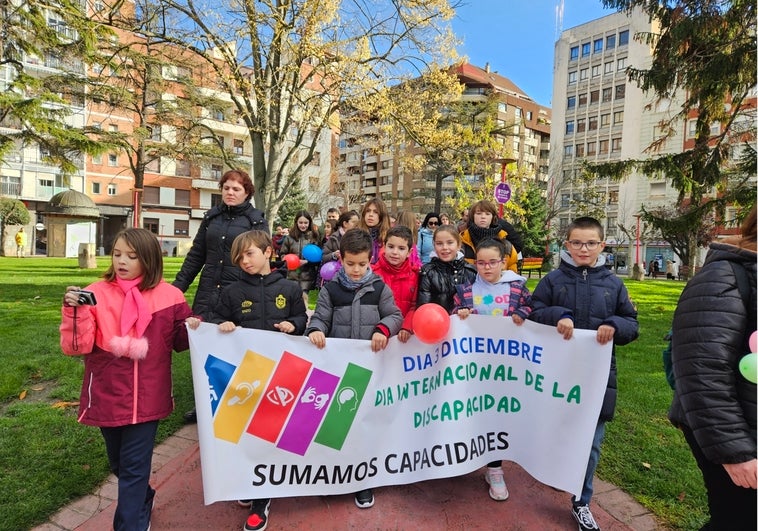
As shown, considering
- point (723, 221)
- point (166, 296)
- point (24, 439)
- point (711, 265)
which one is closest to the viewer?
point (711, 265)

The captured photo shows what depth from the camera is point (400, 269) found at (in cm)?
369

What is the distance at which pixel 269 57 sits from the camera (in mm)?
10461

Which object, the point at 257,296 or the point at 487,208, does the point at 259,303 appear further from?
the point at 487,208

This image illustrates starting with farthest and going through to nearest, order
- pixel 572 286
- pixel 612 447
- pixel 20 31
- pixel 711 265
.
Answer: pixel 20 31
pixel 612 447
pixel 572 286
pixel 711 265

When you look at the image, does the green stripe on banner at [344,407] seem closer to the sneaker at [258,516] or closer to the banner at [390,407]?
the banner at [390,407]

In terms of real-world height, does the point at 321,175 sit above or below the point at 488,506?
above

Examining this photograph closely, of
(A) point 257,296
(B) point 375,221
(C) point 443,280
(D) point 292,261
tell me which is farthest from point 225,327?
(D) point 292,261

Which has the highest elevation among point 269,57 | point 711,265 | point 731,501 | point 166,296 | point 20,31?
point 20,31

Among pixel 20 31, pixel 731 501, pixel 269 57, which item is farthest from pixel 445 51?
pixel 731 501

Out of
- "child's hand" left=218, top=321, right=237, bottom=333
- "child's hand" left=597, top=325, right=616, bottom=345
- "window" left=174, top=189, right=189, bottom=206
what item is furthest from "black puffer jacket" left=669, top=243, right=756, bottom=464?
"window" left=174, top=189, right=189, bottom=206

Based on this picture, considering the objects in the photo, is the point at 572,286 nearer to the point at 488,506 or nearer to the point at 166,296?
the point at 488,506

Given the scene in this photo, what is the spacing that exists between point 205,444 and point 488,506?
68.0 inches

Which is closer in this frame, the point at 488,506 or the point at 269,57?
the point at 488,506

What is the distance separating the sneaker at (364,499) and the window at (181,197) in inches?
1944
